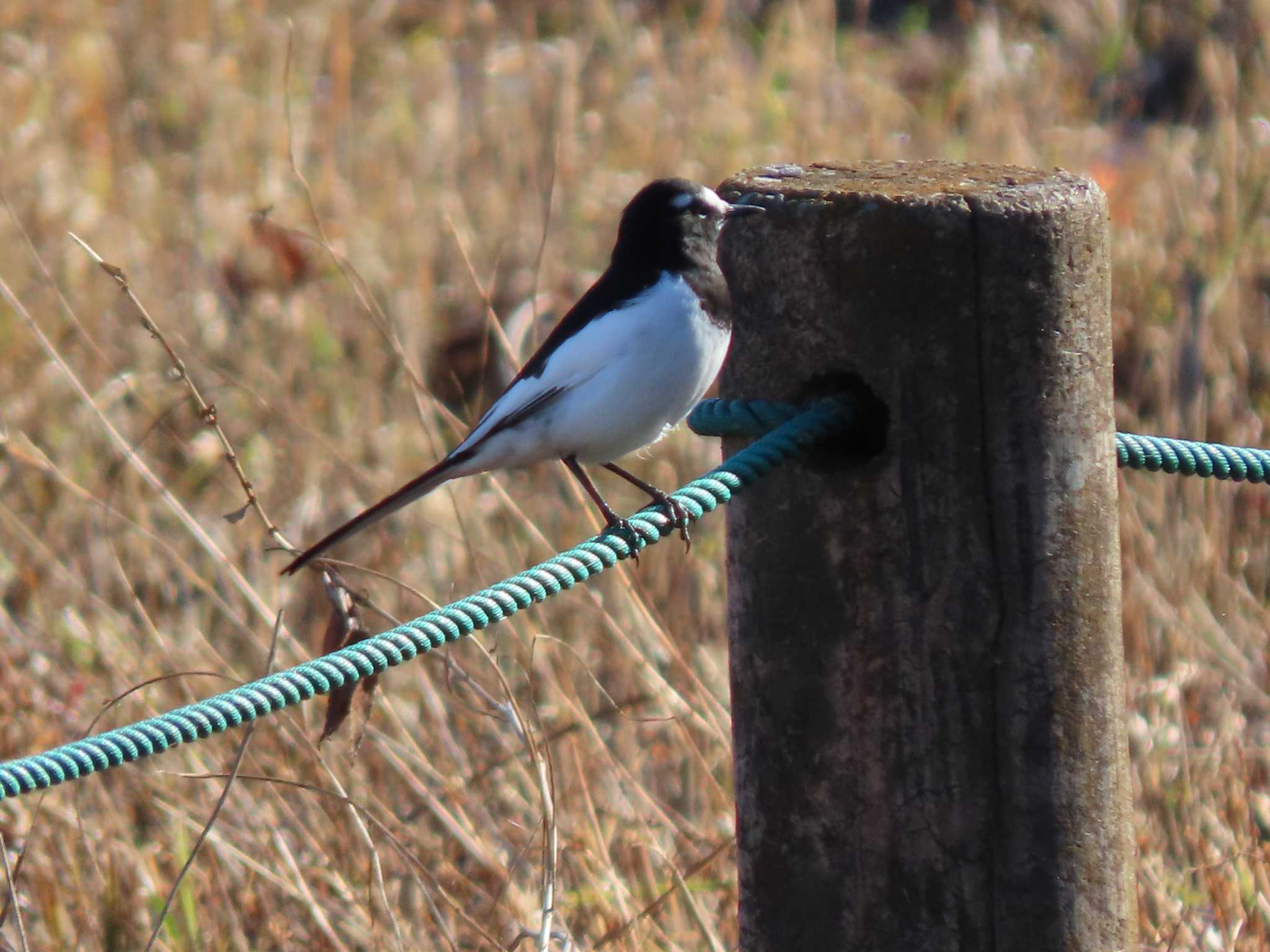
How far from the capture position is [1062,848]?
181cm

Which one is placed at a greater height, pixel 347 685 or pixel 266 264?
pixel 347 685

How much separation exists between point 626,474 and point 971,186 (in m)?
1.29

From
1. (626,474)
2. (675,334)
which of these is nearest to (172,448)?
(626,474)

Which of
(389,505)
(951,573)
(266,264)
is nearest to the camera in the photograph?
(951,573)

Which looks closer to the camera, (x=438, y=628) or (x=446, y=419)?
(x=438, y=628)

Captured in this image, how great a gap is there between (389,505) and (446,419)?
2.40 ft

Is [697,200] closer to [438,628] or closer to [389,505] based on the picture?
[389,505]

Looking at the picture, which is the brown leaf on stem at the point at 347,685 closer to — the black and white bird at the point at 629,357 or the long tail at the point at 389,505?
the long tail at the point at 389,505

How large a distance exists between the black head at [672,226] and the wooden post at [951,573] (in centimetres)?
89

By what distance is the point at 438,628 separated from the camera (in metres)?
1.66

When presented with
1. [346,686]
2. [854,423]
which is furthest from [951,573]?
[346,686]

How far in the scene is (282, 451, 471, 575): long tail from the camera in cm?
229

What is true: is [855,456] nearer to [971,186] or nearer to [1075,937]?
[971,186]

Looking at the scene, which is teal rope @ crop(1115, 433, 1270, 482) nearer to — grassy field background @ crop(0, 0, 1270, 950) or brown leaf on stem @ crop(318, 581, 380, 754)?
grassy field background @ crop(0, 0, 1270, 950)
